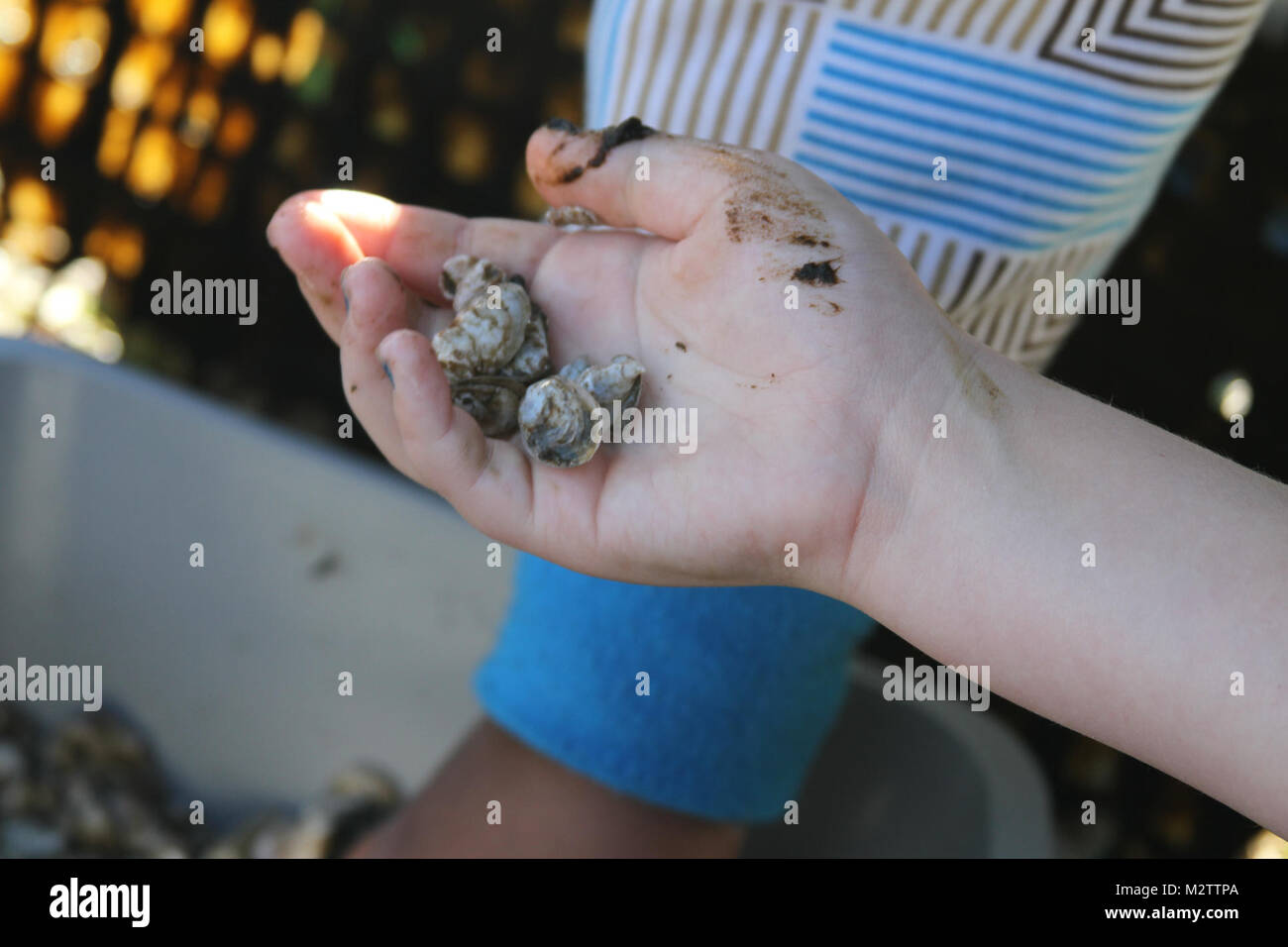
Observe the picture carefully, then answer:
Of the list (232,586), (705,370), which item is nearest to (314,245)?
(705,370)

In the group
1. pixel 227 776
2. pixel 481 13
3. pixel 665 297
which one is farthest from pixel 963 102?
pixel 227 776

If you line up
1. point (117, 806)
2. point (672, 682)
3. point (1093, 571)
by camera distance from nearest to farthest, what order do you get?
point (1093, 571) → point (672, 682) → point (117, 806)

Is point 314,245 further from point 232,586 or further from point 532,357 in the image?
point 232,586

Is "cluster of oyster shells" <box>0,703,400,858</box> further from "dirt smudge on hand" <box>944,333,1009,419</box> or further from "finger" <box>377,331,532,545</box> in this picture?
"dirt smudge on hand" <box>944,333,1009,419</box>

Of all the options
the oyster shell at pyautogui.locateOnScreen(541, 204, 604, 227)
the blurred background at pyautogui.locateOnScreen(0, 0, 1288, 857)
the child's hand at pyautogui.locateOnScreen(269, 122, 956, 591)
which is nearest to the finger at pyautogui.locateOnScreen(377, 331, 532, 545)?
the child's hand at pyautogui.locateOnScreen(269, 122, 956, 591)

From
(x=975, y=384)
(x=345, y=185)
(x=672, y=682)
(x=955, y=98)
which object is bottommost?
(x=672, y=682)

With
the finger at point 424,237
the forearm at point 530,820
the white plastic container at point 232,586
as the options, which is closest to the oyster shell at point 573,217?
the finger at point 424,237
